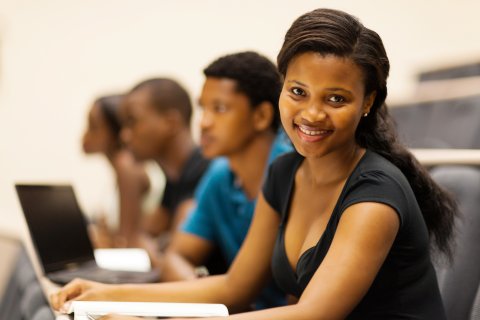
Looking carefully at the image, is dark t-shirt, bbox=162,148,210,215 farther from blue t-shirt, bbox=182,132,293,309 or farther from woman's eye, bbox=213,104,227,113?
woman's eye, bbox=213,104,227,113

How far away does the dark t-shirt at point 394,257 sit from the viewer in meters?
1.13

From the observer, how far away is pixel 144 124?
2.86m

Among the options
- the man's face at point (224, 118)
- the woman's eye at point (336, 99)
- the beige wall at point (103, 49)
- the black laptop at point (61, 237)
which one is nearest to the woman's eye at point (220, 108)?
the man's face at point (224, 118)

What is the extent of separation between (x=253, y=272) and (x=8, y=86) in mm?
3758

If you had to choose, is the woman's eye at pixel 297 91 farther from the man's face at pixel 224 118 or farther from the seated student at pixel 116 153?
the seated student at pixel 116 153

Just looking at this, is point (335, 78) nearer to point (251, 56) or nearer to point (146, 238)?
point (251, 56)

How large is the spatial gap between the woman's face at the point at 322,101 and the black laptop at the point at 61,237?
0.75 meters

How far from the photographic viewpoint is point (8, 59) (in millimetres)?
4754

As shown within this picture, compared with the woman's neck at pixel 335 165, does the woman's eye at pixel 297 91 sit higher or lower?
higher

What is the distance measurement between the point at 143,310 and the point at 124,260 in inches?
48.5

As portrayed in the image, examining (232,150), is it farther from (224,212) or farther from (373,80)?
(373,80)

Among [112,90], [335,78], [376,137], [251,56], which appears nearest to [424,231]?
[376,137]

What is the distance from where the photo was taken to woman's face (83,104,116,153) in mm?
3327

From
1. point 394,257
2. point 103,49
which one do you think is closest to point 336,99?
point 394,257
